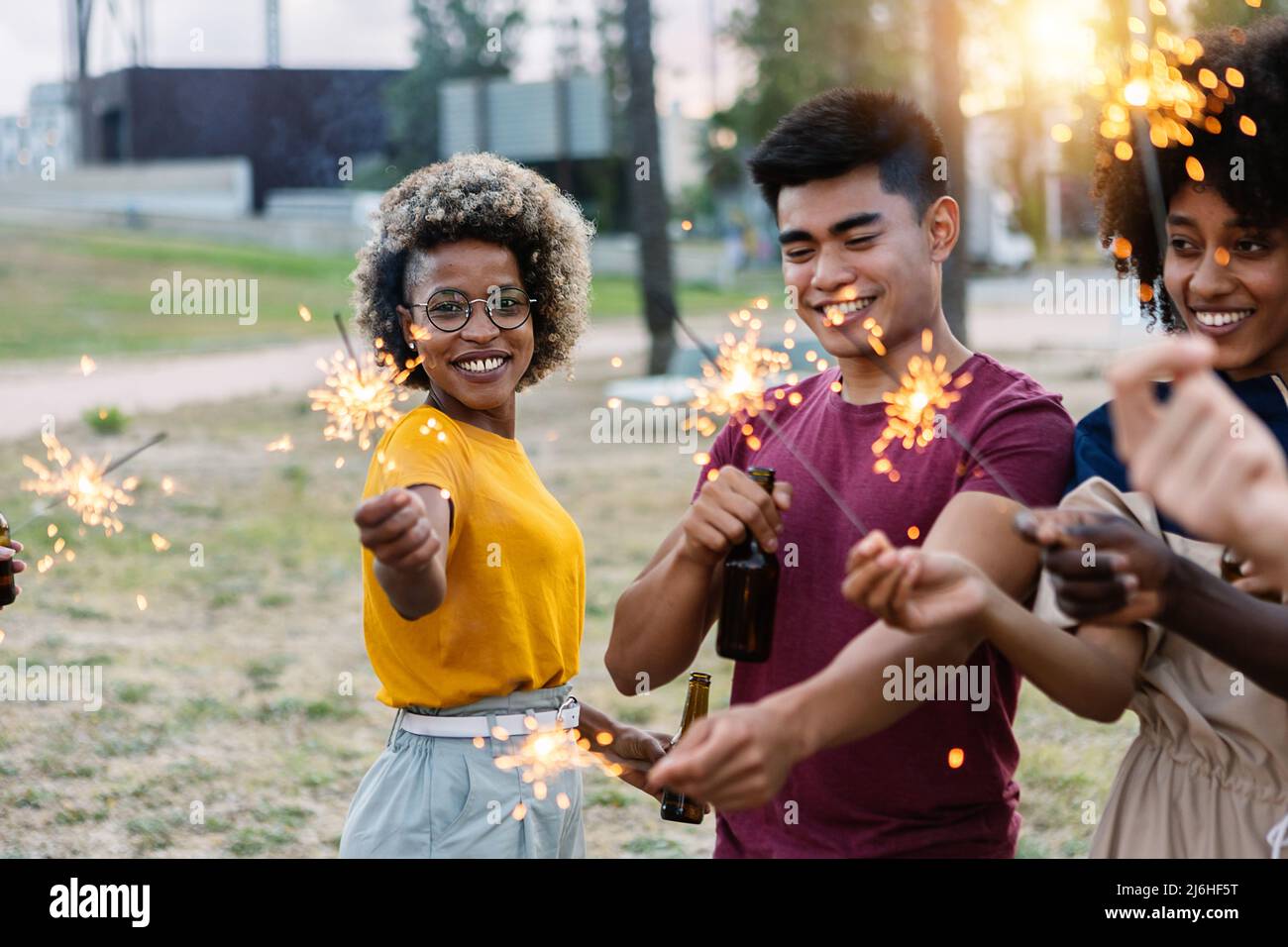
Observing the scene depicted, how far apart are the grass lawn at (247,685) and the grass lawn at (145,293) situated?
1084 cm

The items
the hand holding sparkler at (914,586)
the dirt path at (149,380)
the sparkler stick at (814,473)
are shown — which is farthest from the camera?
the dirt path at (149,380)

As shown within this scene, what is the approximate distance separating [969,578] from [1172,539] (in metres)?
0.50

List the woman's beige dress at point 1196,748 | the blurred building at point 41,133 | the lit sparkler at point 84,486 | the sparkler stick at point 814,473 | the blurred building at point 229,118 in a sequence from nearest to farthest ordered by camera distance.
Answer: the woman's beige dress at point 1196,748, the sparkler stick at point 814,473, the lit sparkler at point 84,486, the blurred building at point 41,133, the blurred building at point 229,118

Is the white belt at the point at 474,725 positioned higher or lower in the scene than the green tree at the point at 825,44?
lower

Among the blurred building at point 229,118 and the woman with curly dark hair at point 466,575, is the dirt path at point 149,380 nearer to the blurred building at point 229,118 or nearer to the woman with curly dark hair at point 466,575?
the woman with curly dark hair at point 466,575

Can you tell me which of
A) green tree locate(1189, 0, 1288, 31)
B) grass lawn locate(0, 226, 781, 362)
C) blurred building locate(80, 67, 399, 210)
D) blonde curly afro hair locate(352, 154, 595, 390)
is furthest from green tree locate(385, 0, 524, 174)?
blonde curly afro hair locate(352, 154, 595, 390)

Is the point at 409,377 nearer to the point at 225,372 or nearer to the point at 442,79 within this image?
the point at 225,372

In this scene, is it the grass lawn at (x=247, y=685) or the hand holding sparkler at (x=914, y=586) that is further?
the grass lawn at (x=247, y=685)

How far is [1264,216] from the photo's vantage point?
2.51 m

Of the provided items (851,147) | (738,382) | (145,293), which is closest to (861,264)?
(851,147)

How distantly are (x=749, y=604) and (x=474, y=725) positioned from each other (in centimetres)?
68

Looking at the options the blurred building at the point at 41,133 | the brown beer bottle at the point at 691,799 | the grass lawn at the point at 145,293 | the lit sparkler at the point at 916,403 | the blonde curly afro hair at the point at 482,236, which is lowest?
the brown beer bottle at the point at 691,799

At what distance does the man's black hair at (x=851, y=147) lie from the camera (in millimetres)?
2764

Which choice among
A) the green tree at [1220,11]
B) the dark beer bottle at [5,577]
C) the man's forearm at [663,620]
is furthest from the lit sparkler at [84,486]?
the green tree at [1220,11]
